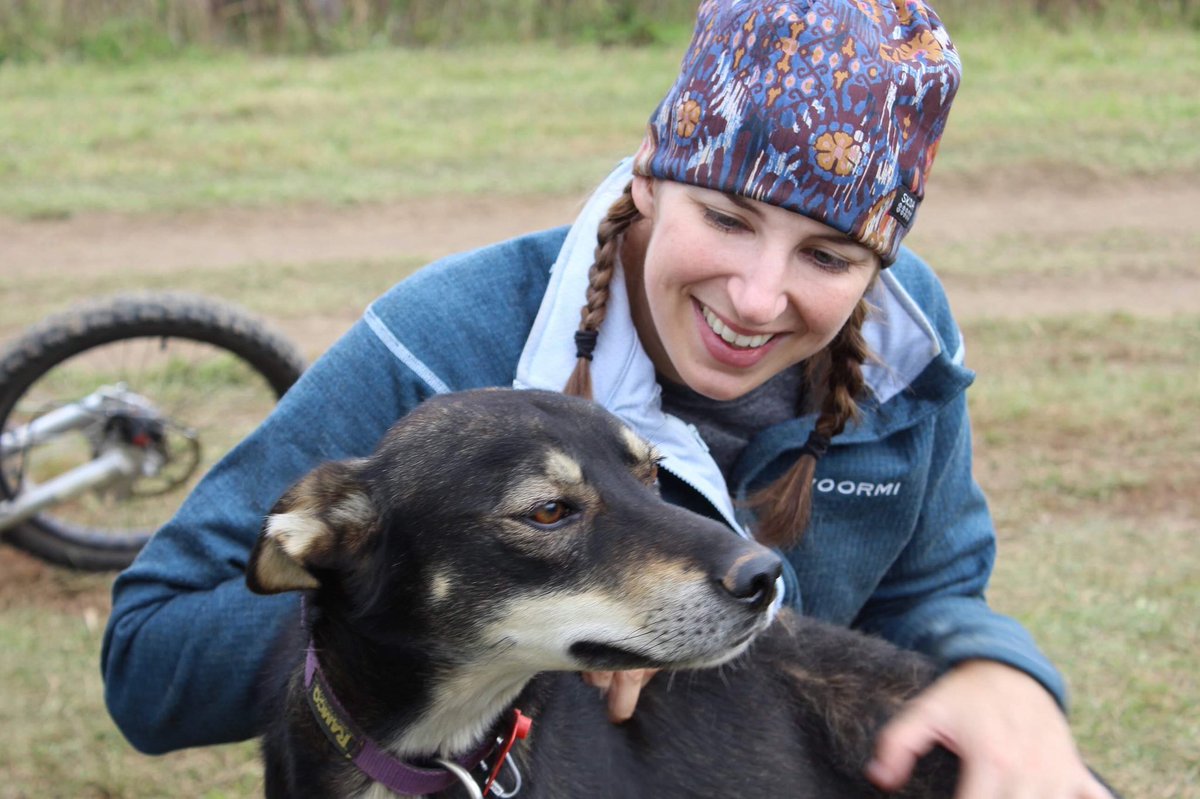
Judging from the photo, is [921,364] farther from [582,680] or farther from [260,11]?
[260,11]

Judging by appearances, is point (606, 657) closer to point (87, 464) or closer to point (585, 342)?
point (585, 342)

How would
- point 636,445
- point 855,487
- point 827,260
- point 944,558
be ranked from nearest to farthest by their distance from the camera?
point 636,445 < point 827,260 < point 855,487 < point 944,558

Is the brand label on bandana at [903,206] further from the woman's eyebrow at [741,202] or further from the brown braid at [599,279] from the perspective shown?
the brown braid at [599,279]

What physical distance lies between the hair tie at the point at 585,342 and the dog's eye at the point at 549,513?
51 centimetres

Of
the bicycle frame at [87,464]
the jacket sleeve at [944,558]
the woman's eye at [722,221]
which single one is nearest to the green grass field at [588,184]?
the bicycle frame at [87,464]

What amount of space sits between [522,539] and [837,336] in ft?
3.09

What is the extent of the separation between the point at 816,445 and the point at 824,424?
48 mm

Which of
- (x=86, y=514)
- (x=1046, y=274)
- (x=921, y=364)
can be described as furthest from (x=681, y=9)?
(x=921, y=364)

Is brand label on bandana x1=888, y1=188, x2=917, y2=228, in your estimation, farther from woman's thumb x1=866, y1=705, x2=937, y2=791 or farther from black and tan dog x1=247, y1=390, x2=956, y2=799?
woman's thumb x1=866, y1=705, x2=937, y2=791

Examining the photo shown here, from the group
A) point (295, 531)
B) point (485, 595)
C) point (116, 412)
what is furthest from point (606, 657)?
point (116, 412)

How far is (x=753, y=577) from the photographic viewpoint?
7.36ft

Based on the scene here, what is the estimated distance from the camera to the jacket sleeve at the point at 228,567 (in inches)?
110

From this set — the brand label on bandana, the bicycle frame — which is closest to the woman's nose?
the brand label on bandana

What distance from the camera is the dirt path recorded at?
326 inches
